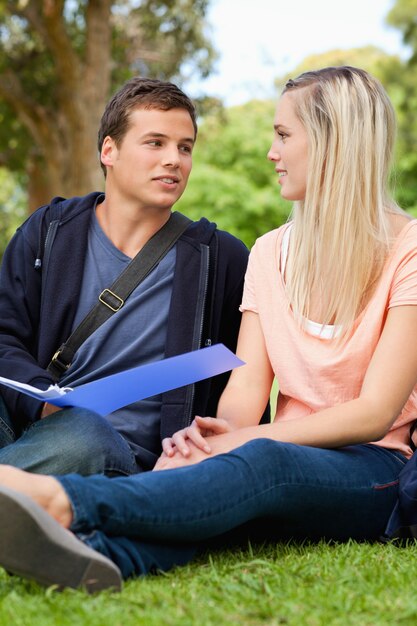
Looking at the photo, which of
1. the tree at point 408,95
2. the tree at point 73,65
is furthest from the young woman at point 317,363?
the tree at point 408,95

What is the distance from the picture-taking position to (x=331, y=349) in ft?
11.7

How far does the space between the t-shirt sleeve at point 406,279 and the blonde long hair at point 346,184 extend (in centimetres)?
8

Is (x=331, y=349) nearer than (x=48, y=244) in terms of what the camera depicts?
Yes

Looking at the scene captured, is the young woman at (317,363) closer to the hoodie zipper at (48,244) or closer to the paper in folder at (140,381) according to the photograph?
the paper in folder at (140,381)

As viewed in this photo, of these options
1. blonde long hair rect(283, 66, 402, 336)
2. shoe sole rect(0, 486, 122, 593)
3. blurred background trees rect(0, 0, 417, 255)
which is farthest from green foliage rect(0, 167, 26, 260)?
shoe sole rect(0, 486, 122, 593)

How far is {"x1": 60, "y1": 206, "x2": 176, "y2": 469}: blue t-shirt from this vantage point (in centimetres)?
387

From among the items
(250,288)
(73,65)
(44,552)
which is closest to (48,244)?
(250,288)

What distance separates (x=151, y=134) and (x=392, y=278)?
1.26 meters

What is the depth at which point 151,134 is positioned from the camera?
414 centimetres

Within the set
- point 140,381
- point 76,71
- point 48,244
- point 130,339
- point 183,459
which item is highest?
point 76,71

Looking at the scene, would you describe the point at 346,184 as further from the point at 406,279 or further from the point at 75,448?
the point at 75,448

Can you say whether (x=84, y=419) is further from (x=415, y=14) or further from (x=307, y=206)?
(x=415, y=14)

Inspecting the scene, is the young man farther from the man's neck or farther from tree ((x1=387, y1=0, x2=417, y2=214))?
tree ((x1=387, y1=0, x2=417, y2=214))

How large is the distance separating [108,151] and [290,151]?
1.01 m
